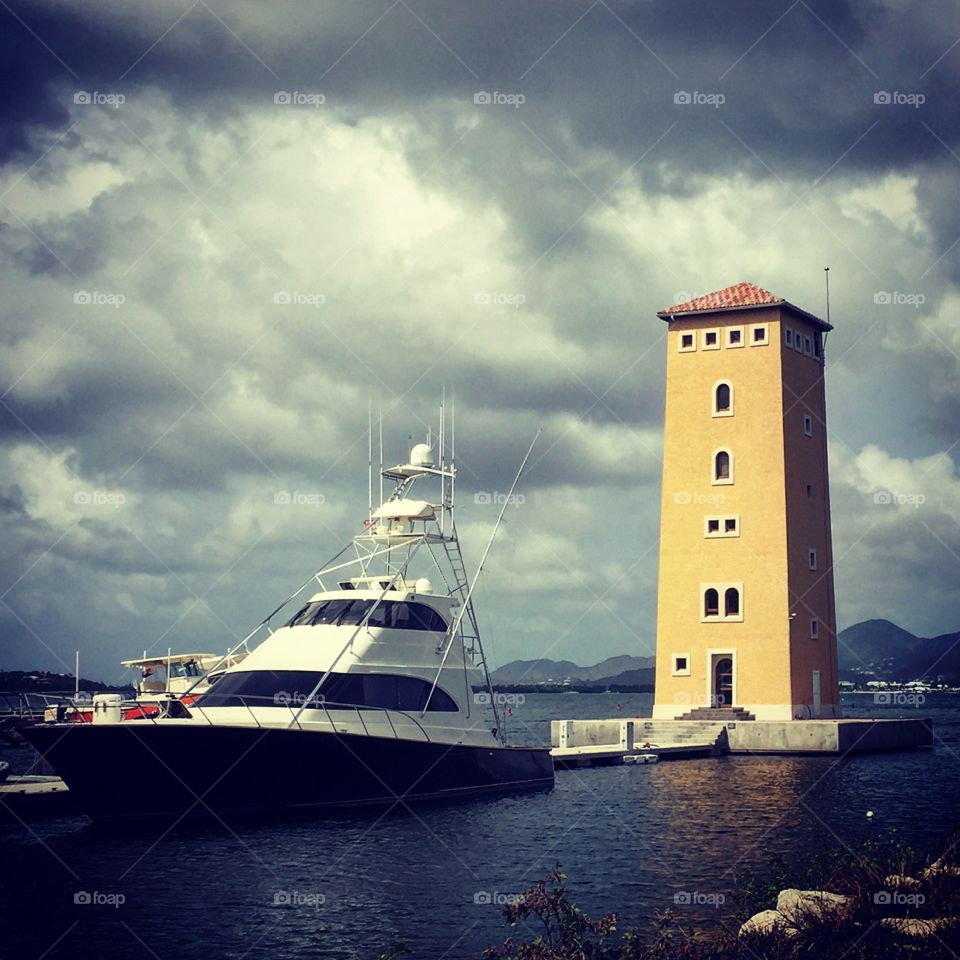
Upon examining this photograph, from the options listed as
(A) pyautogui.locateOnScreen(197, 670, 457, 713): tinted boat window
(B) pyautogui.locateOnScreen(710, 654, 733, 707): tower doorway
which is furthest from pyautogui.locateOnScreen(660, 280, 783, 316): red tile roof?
(A) pyautogui.locateOnScreen(197, 670, 457, 713): tinted boat window

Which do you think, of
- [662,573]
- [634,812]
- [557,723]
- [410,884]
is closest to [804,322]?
[662,573]

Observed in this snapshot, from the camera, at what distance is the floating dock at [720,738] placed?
52312 mm

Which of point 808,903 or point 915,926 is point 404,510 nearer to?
point 808,903

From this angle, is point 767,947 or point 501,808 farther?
point 501,808

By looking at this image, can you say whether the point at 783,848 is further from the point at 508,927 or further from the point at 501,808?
the point at 508,927

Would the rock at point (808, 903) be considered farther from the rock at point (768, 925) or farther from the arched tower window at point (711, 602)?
the arched tower window at point (711, 602)

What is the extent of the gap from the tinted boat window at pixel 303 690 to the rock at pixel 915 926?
17.1 metres

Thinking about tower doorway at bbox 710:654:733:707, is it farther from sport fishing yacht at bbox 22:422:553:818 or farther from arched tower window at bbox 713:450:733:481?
sport fishing yacht at bbox 22:422:553:818

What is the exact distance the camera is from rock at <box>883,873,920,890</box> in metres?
18.5

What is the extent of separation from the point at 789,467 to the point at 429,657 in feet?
85.3

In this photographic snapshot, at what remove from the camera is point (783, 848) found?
99.5ft

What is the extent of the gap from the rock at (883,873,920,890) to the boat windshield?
17242 mm

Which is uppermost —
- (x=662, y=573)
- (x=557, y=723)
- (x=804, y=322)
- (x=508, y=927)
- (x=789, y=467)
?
(x=804, y=322)

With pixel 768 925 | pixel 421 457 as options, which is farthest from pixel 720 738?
pixel 768 925
